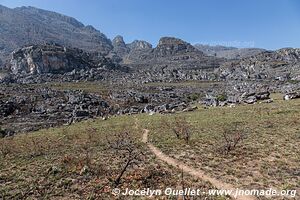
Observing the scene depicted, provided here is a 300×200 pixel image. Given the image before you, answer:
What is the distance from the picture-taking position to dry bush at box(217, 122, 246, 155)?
2771 cm

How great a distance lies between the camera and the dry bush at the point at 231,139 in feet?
90.9

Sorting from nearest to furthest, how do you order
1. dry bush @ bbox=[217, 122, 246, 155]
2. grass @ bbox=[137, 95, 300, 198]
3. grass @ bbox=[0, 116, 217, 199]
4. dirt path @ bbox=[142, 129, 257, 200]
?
dirt path @ bbox=[142, 129, 257, 200] < grass @ bbox=[0, 116, 217, 199] < grass @ bbox=[137, 95, 300, 198] < dry bush @ bbox=[217, 122, 246, 155]

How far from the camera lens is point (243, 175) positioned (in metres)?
21.4

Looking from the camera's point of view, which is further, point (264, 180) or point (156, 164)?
point (156, 164)

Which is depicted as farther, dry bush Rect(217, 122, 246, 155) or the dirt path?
dry bush Rect(217, 122, 246, 155)

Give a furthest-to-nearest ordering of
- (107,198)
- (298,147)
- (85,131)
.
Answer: (85,131) < (298,147) < (107,198)

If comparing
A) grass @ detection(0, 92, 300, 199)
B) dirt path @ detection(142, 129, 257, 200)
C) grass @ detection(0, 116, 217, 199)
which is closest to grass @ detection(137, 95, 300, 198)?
grass @ detection(0, 92, 300, 199)

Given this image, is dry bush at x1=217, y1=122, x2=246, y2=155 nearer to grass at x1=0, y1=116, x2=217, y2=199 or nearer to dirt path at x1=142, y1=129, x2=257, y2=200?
dirt path at x1=142, y1=129, x2=257, y2=200

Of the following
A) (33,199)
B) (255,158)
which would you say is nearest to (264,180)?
(255,158)

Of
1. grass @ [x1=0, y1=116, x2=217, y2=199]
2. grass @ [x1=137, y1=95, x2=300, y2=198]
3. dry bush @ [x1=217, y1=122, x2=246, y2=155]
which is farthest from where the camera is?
dry bush @ [x1=217, y1=122, x2=246, y2=155]

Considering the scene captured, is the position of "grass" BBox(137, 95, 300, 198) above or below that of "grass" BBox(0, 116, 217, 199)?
above

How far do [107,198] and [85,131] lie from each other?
25645 mm

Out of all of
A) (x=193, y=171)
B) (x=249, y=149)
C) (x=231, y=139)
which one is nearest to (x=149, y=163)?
(x=193, y=171)

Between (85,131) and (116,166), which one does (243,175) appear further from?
(85,131)
